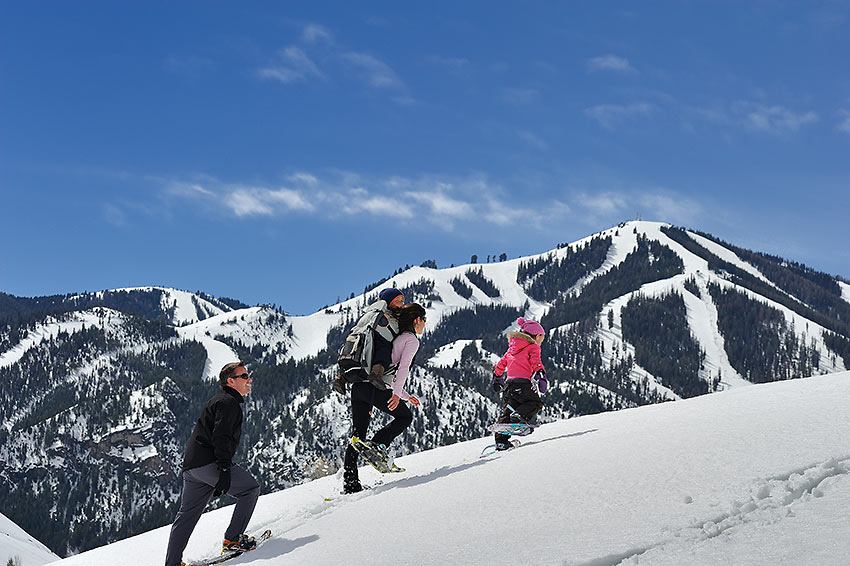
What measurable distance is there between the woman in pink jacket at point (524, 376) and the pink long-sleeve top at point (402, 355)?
2.70 meters

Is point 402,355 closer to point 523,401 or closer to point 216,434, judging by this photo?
point 216,434

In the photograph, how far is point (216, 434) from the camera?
6973 millimetres

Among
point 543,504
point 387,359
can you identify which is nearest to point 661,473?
point 543,504

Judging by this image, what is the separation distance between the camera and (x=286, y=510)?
351 inches

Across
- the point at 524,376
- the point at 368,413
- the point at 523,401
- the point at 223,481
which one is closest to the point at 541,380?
the point at 524,376

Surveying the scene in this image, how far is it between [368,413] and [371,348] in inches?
39.4

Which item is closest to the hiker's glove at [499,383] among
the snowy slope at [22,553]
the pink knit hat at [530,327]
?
the pink knit hat at [530,327]

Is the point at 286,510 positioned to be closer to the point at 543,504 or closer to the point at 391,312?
the point at 391,312

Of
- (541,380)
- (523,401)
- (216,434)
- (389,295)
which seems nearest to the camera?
(216,434)

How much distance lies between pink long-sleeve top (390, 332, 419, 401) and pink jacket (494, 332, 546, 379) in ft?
9.24

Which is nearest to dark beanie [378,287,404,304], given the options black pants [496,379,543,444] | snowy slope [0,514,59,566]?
black pants [496,379,543,444]

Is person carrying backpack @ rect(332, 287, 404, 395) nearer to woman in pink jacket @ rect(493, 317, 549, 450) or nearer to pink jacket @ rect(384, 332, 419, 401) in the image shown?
pink jacket @ rect(384, 332, 419, 401)

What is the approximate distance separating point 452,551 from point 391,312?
4004 millimetres

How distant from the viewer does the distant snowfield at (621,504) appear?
16.0 ft
